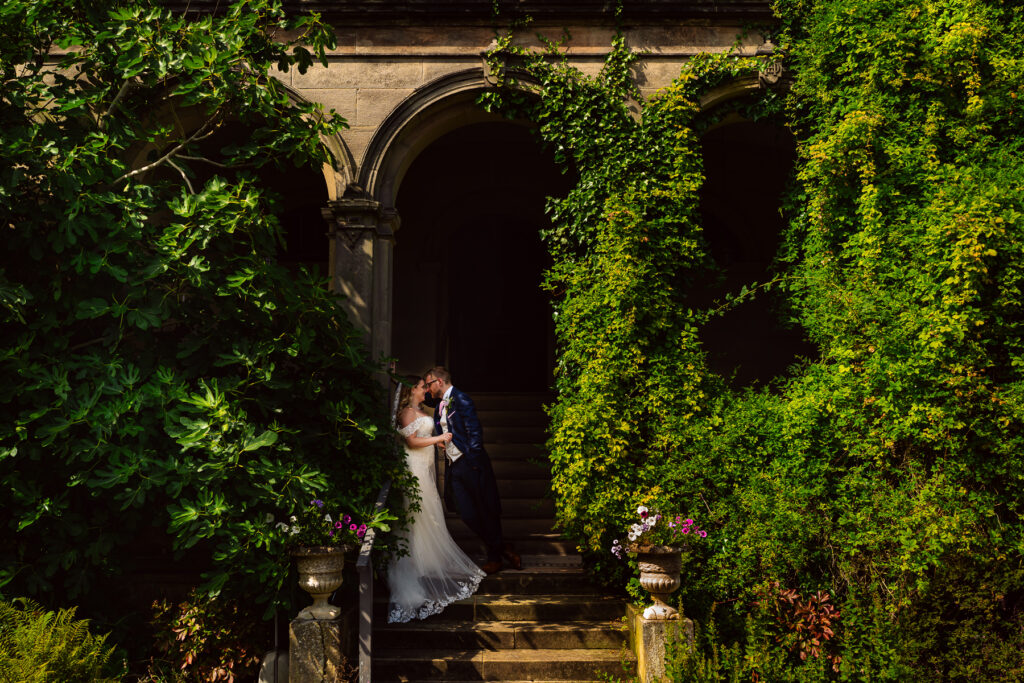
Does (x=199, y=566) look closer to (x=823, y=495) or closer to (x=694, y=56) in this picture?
(x=823, y=495)

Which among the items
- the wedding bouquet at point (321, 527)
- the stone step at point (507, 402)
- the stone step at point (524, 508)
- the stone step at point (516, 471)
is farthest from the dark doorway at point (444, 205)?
the wedding bouquet at point (321, 527)

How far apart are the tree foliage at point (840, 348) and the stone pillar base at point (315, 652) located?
84.4 inches

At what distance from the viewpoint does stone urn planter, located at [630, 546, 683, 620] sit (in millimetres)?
5706

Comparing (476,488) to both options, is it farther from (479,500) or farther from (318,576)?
(318,576)

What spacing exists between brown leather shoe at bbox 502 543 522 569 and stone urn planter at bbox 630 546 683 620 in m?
1.51

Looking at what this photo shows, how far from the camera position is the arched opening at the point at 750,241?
11.0 meters

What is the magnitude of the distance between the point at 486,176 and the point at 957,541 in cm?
742

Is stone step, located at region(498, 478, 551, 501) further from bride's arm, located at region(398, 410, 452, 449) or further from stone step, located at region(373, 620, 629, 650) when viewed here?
stone step, located at region(373, 620, 629, 650)

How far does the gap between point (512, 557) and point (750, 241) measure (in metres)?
6.44

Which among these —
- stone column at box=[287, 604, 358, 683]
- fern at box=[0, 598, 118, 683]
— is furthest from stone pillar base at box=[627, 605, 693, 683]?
fern at box=[0, 598, 118, 683]

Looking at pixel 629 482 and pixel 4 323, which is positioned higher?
pixel 4 323

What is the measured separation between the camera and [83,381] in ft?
18.5

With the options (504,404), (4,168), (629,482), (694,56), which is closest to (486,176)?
(504,404)

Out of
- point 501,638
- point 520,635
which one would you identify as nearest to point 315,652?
point 501,638
